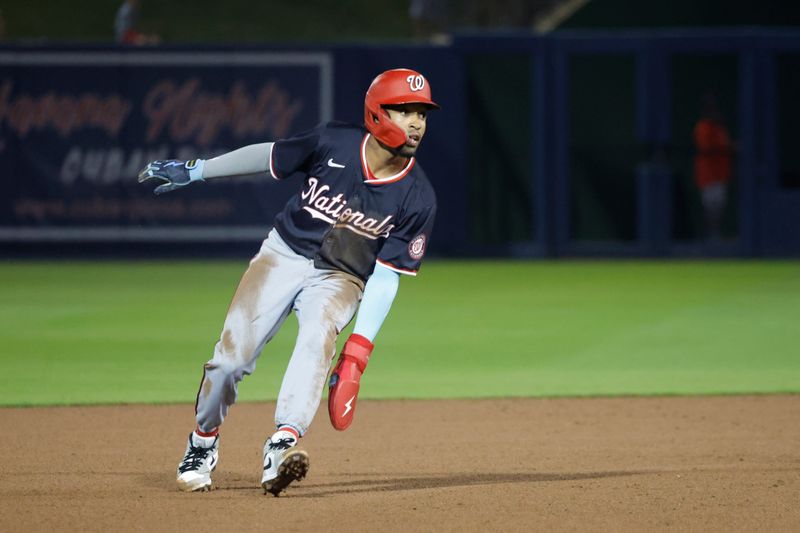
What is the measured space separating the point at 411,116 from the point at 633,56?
15078 millimetres

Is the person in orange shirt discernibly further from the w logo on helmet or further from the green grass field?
the w logo on helmet

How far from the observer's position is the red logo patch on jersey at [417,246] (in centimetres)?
629

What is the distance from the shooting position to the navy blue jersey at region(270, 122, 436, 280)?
626 cm

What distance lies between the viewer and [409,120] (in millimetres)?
6223

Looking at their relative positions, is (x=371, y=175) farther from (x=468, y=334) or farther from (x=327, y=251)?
(x=468, y=334)

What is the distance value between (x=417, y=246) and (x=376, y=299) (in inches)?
12.1

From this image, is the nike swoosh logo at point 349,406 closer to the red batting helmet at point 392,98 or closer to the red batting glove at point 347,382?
the red batting glove at point 347,382

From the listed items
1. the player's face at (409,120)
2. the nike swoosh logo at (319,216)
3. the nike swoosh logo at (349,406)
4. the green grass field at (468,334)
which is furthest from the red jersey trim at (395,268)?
the green grass field at (468,334)

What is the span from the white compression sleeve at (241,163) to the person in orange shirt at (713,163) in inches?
549

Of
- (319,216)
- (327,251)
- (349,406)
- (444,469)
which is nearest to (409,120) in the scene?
(319,216)

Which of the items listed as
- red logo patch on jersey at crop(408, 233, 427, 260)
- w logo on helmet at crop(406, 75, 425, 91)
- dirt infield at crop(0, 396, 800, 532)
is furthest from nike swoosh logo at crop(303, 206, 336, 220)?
dirt infield at crop(0, 396, 800, 532)

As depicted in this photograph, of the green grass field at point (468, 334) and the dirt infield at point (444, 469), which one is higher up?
the dirt infield at point (444, 469)

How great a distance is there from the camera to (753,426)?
8195 mm

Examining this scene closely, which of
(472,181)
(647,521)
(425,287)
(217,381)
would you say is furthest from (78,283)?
(647,521)
